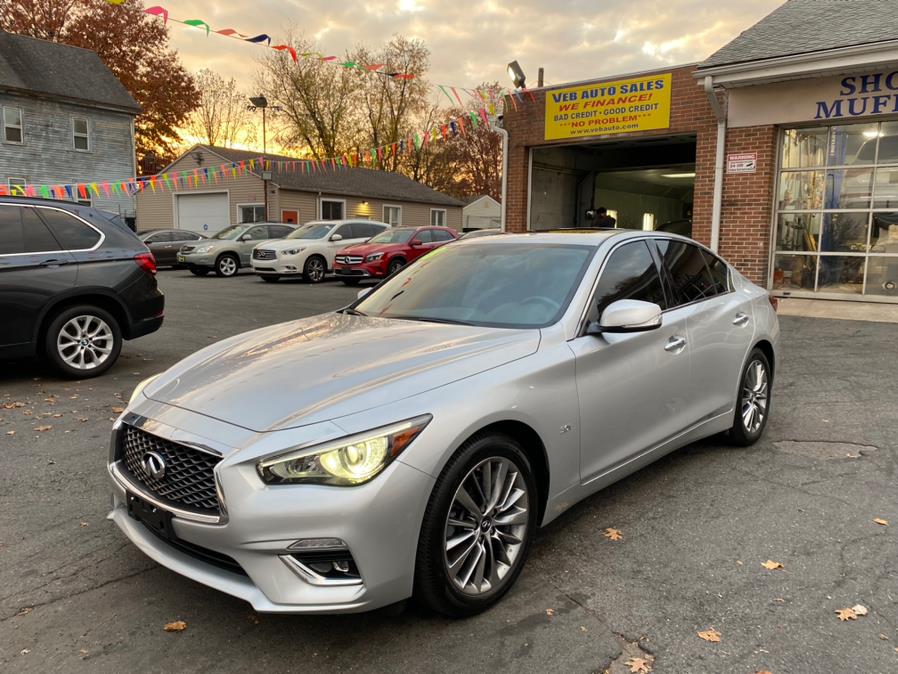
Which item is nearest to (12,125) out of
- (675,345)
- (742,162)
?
(742,162)

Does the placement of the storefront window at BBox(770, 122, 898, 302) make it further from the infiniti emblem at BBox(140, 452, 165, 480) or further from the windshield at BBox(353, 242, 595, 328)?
the infiniti emblem at BBox(140, 452, 165, 480)

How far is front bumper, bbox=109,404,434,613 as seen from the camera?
230cm

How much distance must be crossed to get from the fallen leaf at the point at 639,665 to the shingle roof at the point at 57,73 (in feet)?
106

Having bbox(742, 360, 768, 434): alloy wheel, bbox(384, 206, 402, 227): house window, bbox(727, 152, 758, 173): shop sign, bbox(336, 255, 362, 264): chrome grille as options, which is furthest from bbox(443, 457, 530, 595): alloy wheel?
bbox(384, 206, 402, 227): house window

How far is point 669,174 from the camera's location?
19391 mm

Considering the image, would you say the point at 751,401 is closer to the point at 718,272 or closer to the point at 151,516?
the point at 718,272

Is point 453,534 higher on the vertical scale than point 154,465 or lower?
lower

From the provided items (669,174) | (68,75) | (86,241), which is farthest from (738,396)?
(68,75)

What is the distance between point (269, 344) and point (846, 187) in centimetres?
1190

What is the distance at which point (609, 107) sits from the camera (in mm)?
13844

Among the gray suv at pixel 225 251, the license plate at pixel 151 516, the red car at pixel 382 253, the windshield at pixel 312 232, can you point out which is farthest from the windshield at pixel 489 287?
the gray suv at pixel 225 251

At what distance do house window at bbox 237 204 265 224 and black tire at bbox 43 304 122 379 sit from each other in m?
24.0

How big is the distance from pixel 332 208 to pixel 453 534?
3110 centimetres


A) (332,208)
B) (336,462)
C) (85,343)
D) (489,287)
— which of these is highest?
(332,208)
